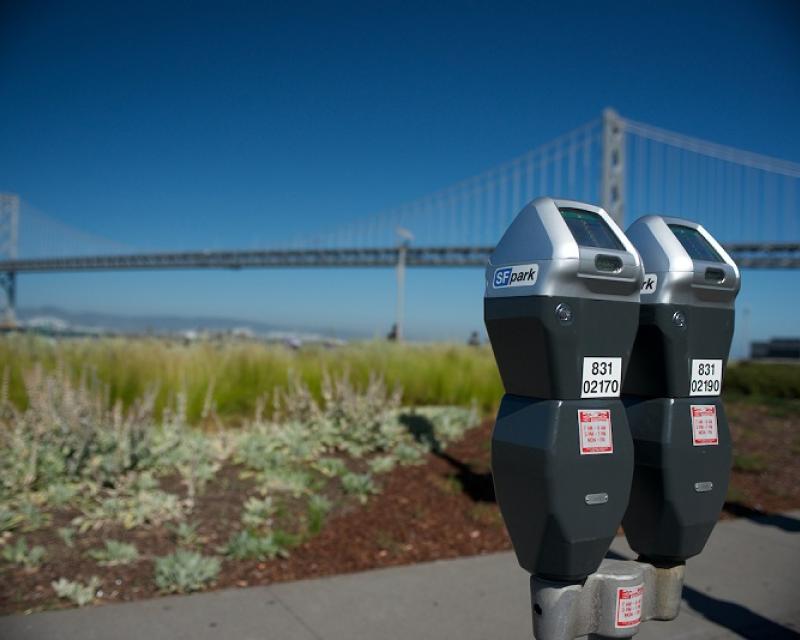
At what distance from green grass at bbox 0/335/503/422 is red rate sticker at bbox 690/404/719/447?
4552 mm

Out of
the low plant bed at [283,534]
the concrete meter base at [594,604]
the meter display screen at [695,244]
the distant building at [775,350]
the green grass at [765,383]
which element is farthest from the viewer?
the distant building at [775,350]

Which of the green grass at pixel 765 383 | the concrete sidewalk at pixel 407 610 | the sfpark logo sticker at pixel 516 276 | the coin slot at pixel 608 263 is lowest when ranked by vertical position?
the concrete sidewalk at pixel 407 610

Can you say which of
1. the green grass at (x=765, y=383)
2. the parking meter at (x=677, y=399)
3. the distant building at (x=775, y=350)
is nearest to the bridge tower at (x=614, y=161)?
the green grass at (x=765, y=383)

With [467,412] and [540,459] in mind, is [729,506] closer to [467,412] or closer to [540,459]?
[467,412]

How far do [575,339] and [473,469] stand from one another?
400 centimetres

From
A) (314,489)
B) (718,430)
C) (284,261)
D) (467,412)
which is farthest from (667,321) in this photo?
(284,261)

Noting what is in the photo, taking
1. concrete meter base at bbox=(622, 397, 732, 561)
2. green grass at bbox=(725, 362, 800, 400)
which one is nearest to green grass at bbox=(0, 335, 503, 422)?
green grass at bbox=(725, 362, 800, 400)

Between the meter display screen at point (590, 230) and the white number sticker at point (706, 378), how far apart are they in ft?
1.41

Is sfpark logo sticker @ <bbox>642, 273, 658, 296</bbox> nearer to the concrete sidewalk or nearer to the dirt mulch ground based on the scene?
the concrete sidewalk

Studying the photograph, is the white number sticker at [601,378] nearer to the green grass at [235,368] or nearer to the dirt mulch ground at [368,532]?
the dirt mulch ground at [368,532]

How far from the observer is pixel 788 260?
37.4 metres

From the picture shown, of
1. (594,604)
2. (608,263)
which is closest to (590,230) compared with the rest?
(608,263)

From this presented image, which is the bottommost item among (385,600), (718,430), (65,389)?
(385,600)

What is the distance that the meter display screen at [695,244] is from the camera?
84.4 inches
